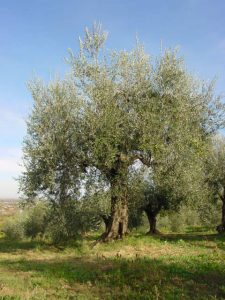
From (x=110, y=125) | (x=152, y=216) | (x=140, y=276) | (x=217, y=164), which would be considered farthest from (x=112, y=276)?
(x=217, y=164)

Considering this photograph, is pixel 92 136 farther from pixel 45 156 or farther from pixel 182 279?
pixel 182 279

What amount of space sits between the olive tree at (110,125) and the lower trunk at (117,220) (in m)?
0.10

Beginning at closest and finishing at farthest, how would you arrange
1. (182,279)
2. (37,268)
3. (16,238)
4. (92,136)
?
(182,279) → (37,268) → (92,136) → (16,238)

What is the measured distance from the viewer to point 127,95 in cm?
2547

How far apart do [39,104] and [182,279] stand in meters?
15.6

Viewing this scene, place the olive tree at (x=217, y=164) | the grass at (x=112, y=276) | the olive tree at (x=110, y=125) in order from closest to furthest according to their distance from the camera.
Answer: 1. the grass at (x=112, y=276)
2. the olive tree at (x=110, y=125)
3. the olive tree at (x=217, y=164)

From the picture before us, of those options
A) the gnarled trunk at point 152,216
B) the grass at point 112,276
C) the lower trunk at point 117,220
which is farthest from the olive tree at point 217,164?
the grass at point 112,276

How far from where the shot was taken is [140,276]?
1443 cm

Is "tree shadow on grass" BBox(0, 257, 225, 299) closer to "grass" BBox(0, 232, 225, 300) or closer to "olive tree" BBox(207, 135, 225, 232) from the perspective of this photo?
"grass" BBox(0, 232, 225, 300)

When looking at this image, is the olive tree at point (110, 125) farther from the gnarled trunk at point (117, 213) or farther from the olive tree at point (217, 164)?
the olive tree at point (217, 164)

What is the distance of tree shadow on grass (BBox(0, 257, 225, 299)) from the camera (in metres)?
12.2

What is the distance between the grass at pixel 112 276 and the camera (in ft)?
39.9

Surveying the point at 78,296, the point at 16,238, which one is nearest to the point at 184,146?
the point at 78,296

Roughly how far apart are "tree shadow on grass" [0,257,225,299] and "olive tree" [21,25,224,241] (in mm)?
6823
